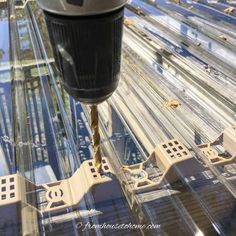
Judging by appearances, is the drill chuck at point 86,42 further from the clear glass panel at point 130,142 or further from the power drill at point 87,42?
the clear glass panel at point 130,142

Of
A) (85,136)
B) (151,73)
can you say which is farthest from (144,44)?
(85,136)

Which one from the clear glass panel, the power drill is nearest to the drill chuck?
the power drill

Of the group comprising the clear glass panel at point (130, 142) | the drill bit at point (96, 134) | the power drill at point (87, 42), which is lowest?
the clear glass panel at point (130, 142)

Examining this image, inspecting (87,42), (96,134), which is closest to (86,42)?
(87,42)

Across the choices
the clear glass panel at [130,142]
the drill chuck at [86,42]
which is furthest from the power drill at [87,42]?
the clear glass panel at [130,142]

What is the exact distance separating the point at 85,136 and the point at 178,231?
1.46 feet

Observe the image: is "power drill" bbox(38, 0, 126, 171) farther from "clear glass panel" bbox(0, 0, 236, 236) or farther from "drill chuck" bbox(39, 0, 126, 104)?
"clear glass panel" bbox(0, 0, 236, 236)

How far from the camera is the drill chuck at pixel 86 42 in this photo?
484 millimetres

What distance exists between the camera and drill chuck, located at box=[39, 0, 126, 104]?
0.48m

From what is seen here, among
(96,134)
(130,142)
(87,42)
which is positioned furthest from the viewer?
(130,142)

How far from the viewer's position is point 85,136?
1.04m

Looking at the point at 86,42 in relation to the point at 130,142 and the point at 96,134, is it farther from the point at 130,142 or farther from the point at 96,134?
the point at 130,142

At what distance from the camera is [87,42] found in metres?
0.51

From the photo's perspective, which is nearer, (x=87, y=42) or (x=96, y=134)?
(x=87, y=42)
